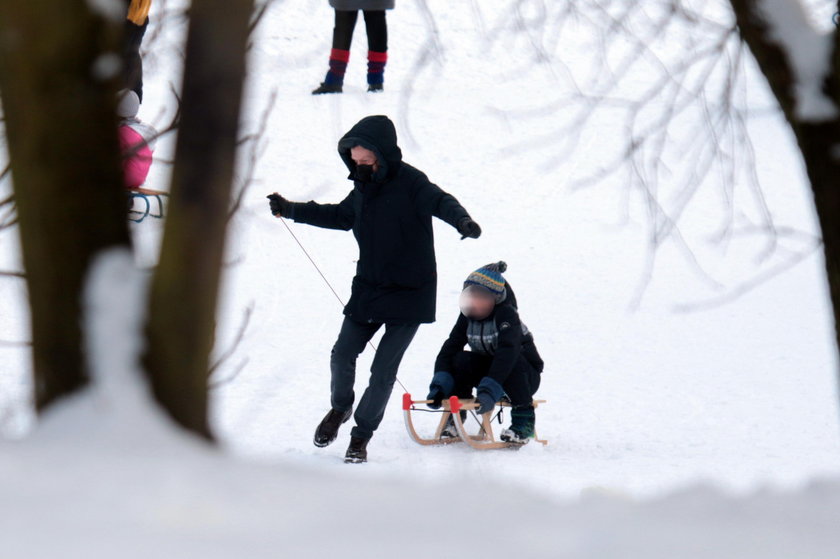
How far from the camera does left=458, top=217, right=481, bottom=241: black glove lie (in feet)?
16.4

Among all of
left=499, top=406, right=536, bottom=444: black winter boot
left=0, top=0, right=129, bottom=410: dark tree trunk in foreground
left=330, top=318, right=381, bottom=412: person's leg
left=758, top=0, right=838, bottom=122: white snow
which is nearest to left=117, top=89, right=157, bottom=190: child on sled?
left=0, top=0, right=129, bottom=410: dark tree trunk in foreground

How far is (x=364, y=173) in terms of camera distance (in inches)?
211

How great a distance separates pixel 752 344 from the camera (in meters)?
9.12

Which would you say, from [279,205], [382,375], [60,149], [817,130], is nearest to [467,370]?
[382,375]

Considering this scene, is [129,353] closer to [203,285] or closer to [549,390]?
[203,285]

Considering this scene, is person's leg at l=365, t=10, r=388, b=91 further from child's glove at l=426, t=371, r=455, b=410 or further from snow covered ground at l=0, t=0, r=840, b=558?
child's glove at l=426, t=371, r=455, b=410

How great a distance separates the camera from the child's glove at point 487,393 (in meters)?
6.15

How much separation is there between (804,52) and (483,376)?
155 inches

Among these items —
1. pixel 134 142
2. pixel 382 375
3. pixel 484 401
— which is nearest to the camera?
pixel 134 142

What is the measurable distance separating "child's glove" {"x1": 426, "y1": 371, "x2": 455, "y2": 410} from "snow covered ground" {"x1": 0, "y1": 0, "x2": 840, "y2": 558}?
0.35 meters

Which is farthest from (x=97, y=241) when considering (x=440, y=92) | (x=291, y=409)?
(x=440, y=92)

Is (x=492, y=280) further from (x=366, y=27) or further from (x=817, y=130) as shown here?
(x=366, y=27)

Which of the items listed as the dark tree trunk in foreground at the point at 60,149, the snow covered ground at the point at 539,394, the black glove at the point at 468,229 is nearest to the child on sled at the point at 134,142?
the dark tree trunk in foreground at the point at 60,149

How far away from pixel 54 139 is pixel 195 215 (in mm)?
303
